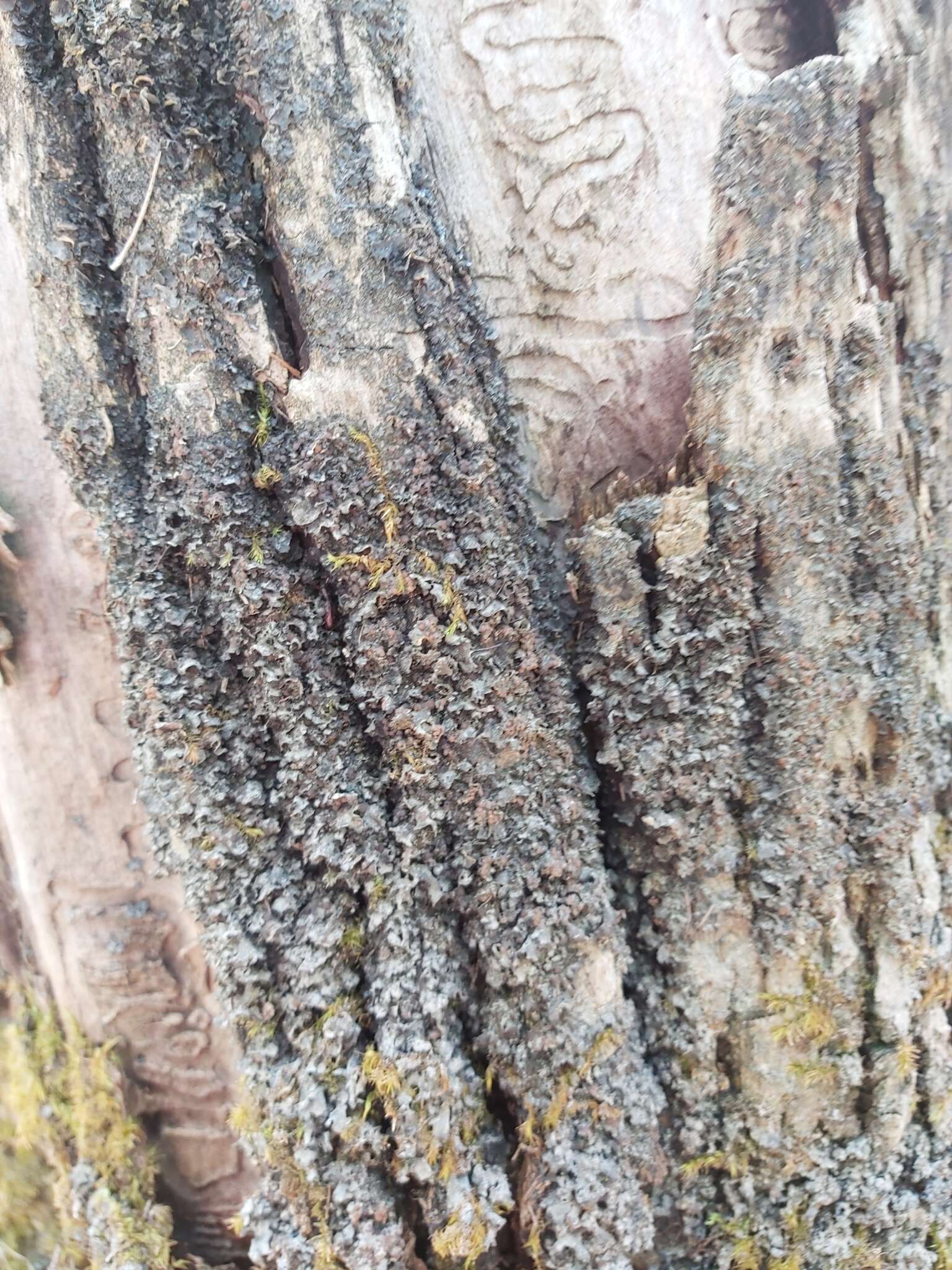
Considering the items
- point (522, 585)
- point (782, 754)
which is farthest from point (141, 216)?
point (782, 754)

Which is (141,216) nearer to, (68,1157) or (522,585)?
(522,585)

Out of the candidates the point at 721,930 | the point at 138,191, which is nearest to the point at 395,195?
the point at 138,191

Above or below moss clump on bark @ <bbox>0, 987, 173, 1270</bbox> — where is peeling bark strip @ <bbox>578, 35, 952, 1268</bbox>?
above

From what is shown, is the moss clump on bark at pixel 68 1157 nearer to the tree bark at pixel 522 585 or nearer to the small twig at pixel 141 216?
the tree bark at pixel 522 585

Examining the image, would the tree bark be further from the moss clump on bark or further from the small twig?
the moss clump on bark

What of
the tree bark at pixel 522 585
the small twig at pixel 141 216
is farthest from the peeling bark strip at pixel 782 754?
the small twig at pixel 141 216

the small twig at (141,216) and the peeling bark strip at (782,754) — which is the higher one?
the small twig at (141,216)

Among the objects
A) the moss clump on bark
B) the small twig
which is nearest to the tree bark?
the small twig
